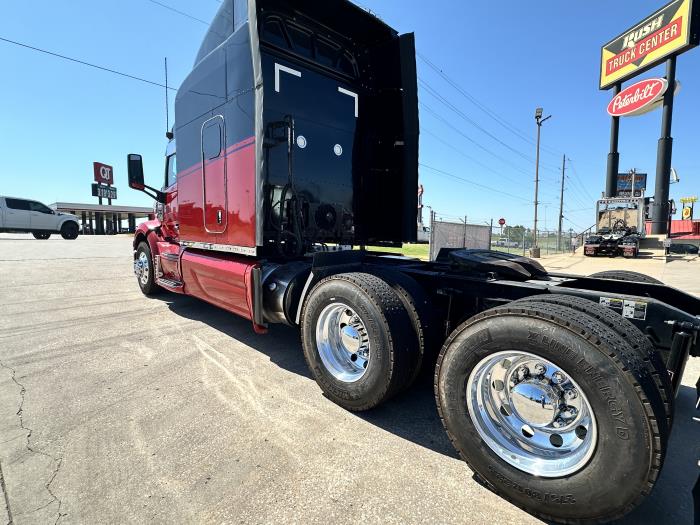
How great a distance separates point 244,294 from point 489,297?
8.32 feet

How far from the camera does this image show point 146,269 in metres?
6.84

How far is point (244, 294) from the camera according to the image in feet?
12.7

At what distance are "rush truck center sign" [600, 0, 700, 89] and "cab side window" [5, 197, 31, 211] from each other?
1518 inches

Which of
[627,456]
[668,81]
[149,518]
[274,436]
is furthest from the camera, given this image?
[668,81]

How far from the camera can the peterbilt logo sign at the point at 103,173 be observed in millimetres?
56656

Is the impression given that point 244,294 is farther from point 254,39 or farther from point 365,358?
point 254,39

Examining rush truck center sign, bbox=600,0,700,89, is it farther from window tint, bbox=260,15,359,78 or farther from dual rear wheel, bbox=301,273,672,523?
dual rear wheel, bbox=301,273,672,523

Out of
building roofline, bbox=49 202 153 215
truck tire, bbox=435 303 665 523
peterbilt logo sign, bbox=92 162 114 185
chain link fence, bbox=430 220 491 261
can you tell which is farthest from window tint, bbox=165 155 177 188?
peterbilt logo sign, bbox=92 162 114 185

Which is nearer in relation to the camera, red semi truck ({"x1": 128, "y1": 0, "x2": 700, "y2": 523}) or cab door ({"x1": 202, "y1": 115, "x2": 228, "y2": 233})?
red semi truck ({"x1": 128, "y1": 0, "x2": 700, "y2": 523})

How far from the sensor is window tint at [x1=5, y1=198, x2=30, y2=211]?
2089 centimetres

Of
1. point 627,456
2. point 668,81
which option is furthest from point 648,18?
point 627,456

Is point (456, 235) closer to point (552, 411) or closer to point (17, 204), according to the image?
point (552, 411)

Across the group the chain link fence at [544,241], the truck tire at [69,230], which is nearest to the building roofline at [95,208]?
the truck tire at [69,230]

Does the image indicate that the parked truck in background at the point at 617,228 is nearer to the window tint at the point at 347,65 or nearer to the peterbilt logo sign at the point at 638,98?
the peterbilt logo sign at the point at 638,98
